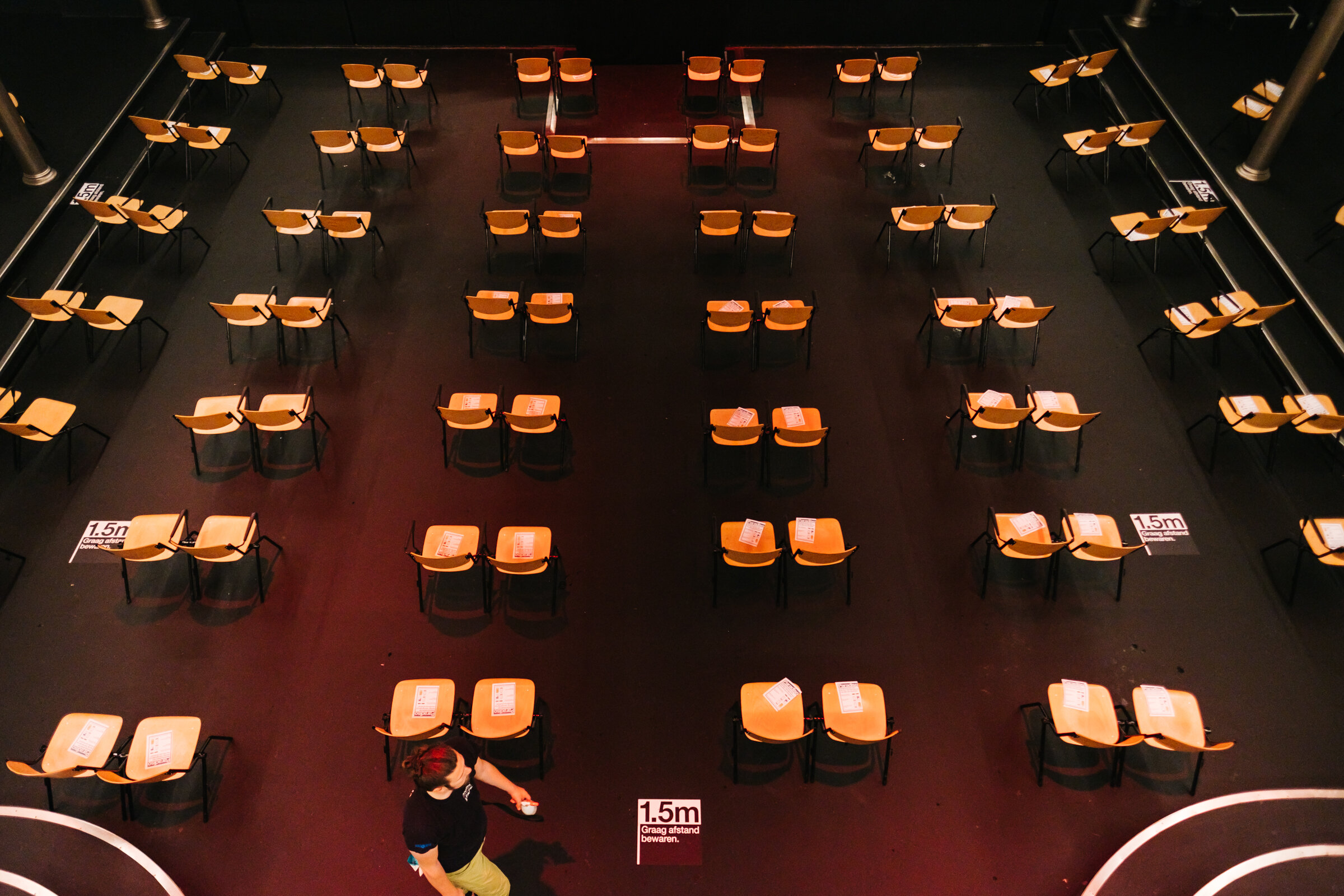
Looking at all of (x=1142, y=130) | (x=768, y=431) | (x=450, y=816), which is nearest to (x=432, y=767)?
(x=450, y=816)

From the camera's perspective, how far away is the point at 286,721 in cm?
590

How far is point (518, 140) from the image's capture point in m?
9.12

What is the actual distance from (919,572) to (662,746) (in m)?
2.37

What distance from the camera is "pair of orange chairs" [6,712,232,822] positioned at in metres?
5.33

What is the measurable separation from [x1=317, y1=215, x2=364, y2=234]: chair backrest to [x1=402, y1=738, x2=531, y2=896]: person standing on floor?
18.4 feet

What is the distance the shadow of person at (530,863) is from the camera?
17.3ft

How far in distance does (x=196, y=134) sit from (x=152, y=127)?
432 mm

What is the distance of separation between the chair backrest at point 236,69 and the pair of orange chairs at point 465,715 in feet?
26.7

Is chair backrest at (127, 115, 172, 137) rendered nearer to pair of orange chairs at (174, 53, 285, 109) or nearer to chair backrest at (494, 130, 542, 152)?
pair of orange chairs at (174, 53, 285, 109)

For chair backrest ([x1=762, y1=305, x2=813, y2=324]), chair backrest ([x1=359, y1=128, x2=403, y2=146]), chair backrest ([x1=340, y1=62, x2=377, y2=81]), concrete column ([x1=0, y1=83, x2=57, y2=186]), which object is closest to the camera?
chair backrest ([x1=762, y1=305, x2=813, y2=324])

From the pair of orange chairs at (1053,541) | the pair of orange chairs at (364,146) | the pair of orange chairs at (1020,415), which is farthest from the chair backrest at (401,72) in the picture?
the pair of orange chairs at (1053,541)

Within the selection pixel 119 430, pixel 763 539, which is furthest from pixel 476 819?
pixel 119 430

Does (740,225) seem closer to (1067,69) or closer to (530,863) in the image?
(1067,69)

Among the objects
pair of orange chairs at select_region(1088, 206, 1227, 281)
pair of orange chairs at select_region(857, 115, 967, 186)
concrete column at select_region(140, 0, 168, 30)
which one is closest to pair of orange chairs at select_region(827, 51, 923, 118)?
pair of orange chairs at select_region(857, 115, 967, 186)
